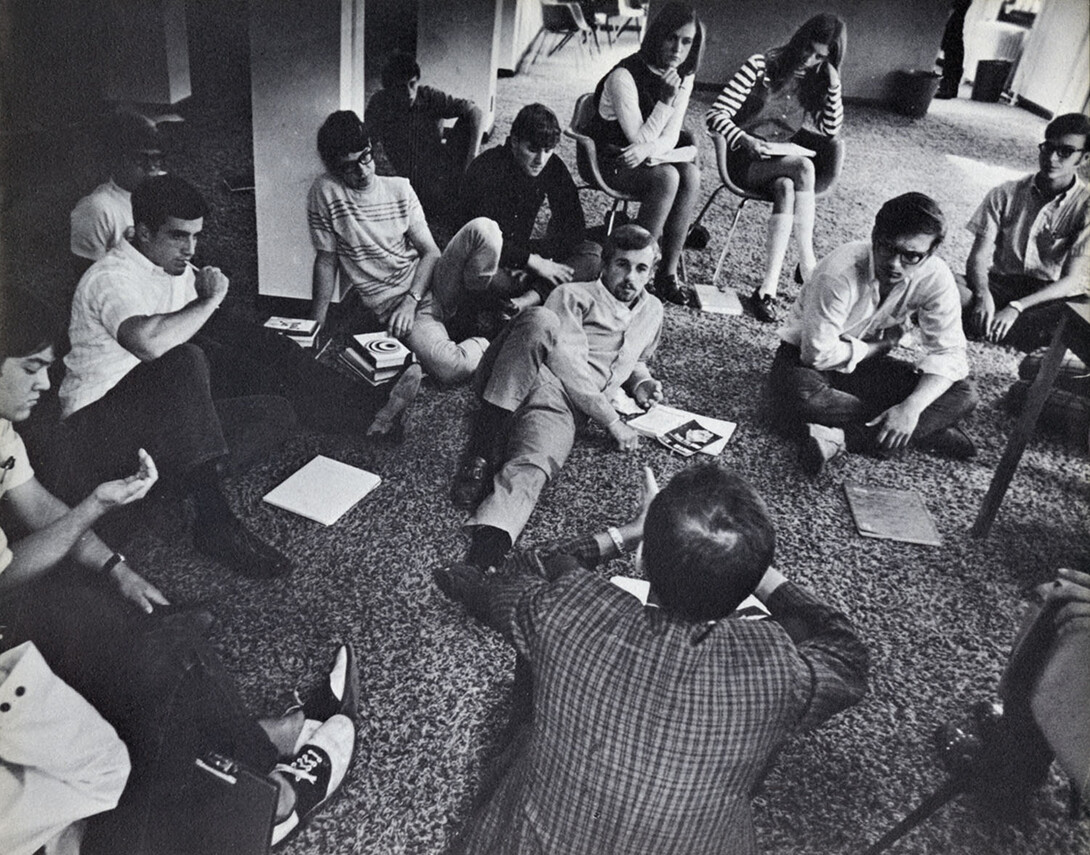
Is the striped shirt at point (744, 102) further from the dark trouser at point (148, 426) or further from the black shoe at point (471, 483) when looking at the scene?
the dark trouser at point (148, 426)

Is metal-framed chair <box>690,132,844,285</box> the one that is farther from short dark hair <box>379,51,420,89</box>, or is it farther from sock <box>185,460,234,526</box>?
sock <box>185,460,234,526</box>

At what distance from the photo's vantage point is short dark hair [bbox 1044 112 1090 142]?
1734mm

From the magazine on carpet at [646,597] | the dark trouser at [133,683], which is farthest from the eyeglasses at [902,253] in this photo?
the dark trouser at [133,683]

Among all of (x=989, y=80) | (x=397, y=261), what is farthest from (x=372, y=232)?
(x=989, y=80)

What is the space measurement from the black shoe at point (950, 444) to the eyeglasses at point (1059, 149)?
1039mm

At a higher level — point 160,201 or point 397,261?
point 160,201

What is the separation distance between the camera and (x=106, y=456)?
1.29 meters

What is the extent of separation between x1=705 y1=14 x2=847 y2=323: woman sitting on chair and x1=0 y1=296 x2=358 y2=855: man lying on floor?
187 centimetres

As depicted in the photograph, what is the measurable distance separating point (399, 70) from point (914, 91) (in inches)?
60.2

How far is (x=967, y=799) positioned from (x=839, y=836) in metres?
0.30

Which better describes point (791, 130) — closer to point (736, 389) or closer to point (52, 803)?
point (736, 389)

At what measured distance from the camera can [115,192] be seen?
1.26 metres

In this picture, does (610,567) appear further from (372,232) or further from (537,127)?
(537,127)

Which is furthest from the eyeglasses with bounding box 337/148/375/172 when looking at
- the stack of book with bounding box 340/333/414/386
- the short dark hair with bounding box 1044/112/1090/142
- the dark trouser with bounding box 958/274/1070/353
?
the dark trouser with bounding box 958/274/1070/353
